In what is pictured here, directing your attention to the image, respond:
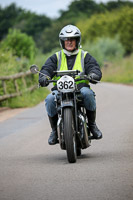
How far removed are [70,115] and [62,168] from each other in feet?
2.34

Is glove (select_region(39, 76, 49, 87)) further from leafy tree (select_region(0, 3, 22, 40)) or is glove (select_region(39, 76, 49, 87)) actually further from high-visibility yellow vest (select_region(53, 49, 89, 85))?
leafy tree (select_region(0, 3, 22, 40))

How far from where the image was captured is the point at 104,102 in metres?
20.5

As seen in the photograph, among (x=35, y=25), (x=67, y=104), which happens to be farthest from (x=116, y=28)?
(x=67, y=104)

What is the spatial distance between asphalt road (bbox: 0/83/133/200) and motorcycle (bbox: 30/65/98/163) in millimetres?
260

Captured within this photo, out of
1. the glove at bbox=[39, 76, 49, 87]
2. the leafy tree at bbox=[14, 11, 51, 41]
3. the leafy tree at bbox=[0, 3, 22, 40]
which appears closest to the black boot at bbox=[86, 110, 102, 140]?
the glove at bbox=[39, 76, 49, 87]

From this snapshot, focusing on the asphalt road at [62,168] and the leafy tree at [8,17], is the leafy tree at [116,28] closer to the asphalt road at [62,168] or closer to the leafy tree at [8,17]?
the leafy tree at [8,17]

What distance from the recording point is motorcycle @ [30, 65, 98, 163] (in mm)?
8188

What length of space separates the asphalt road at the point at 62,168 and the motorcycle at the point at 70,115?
0.26 m

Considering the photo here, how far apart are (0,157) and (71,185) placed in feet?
9.67

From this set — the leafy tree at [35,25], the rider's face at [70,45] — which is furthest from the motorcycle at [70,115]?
the leafy tree at [35,25]

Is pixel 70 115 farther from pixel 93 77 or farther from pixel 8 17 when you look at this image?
pixel 8 17

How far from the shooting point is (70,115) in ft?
27.0

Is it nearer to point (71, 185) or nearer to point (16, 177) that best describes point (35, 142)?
point (16, 177)

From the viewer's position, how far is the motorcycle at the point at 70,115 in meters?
8.19
